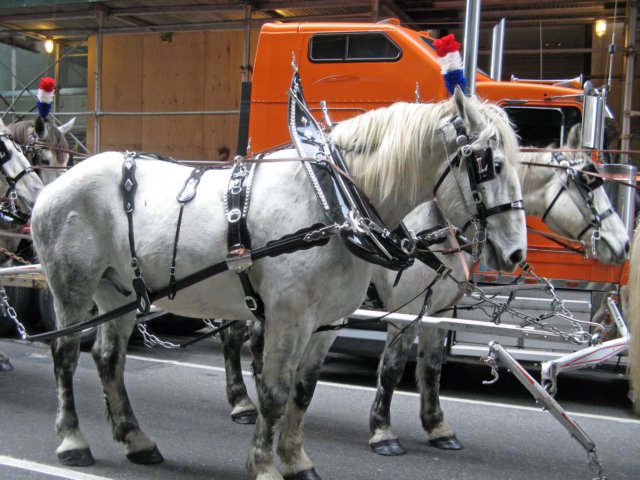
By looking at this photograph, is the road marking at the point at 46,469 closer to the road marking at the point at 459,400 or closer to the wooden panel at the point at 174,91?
the road marking at the point at 459,400

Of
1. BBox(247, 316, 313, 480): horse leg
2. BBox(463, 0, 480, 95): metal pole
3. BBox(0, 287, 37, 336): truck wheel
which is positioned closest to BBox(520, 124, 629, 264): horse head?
BBox(463, 0, 480, 95): metal pole

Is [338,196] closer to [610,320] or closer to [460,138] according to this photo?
[460,138]

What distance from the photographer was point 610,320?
6719mm

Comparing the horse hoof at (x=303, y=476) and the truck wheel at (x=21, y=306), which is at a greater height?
the horse hoof at (x=303, y=476)

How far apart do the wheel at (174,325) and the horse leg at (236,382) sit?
3591 mm

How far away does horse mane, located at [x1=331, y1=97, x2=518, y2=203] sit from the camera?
12.1 ft

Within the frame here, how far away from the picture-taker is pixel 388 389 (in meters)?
5.29

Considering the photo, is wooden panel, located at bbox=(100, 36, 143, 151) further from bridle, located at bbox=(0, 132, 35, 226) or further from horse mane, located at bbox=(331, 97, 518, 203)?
horse mane, located at bbox=(331, 97, 518, 203)

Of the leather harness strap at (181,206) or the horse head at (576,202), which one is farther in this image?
the horse head at (576,202)

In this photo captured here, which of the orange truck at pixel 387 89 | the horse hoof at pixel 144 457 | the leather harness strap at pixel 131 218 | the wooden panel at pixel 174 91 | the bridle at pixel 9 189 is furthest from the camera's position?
the wooden panel at pixel 174 91

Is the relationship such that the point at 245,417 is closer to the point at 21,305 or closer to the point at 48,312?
the point at 48,312

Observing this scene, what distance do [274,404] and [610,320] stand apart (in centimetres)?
422

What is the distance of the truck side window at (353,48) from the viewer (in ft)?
23.8

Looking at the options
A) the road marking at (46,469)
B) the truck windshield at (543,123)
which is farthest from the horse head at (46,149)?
the truck windshield at (543,123)
